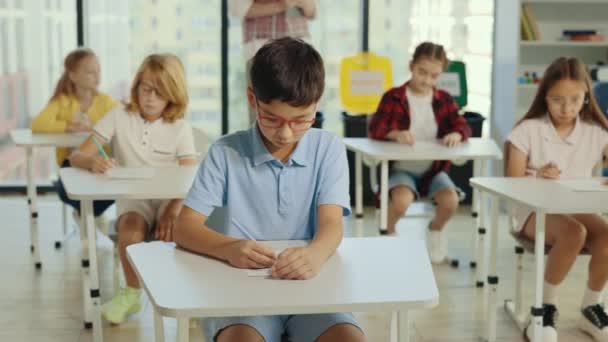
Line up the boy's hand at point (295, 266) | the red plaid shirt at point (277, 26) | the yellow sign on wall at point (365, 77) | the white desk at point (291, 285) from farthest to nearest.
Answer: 1. the yellow sign on wall at point (365, 77)
2. the red plaid shirt at point (277, 26)
3. the boy's hand at point (295, 266)
4. the white desk at point (291, 285)

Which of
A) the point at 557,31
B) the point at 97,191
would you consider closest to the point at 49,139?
the point at 97,191

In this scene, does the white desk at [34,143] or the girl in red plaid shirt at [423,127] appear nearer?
the white desk at [34,143]

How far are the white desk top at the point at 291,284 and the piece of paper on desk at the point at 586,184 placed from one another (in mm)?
997

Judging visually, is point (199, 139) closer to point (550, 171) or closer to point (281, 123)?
point (550, 171)

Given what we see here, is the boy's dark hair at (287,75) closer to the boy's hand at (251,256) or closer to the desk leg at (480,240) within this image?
the boy's hand at (251,256)

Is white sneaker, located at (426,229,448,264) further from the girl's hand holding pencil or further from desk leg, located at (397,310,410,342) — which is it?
desk leg, located at (397,310,410,342)

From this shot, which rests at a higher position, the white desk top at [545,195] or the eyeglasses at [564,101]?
the eyeglasses at [564,101]

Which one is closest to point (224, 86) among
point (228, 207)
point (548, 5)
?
point (548, 5)

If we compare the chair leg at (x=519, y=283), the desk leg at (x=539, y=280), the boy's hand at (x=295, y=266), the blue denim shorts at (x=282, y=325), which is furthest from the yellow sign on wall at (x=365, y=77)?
the boy's hand at (x=295, y=266)

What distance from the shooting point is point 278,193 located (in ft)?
6.57

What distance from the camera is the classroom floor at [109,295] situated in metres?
3.12

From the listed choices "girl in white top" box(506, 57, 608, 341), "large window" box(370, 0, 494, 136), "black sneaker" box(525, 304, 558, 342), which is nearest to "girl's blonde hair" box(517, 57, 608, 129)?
"girl in white top" box(506, 57, 608, 341)

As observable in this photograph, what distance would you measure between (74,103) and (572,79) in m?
2.30

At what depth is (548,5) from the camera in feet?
18.0
